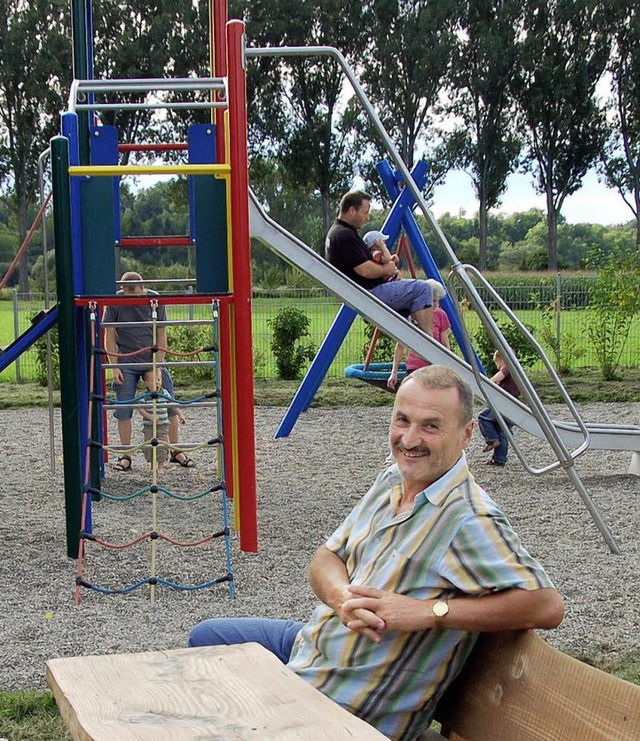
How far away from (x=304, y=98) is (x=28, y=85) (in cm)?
963

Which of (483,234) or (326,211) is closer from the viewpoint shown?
(326,211)

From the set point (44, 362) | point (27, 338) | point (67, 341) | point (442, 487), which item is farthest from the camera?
point (44, 362)

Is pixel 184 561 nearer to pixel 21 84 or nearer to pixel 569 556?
pixel 569 556

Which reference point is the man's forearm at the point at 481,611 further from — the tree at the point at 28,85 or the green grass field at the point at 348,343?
the tree at the point at 28,85

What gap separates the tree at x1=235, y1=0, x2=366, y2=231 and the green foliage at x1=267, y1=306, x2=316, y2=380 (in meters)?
22.5

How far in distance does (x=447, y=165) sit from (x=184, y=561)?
34972 mm

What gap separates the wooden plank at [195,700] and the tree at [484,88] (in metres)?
37.6

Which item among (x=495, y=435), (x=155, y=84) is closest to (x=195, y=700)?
(x=155, y=84)

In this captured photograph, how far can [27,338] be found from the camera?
636cm

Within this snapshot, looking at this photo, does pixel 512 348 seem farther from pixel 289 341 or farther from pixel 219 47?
pixel 219 47

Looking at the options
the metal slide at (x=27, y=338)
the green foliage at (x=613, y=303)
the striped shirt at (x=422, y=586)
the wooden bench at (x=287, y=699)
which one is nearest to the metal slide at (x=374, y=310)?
the metal slide at (x=27, y=338)

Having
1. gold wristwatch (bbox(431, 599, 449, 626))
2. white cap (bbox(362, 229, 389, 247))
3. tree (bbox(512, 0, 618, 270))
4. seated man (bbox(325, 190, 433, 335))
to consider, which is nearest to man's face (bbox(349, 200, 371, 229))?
seated man (bbox(325, 190, 433, 335))

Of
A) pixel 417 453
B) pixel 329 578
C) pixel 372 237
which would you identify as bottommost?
pixel 329 578

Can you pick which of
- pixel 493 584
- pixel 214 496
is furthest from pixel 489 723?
pixel 214 496
